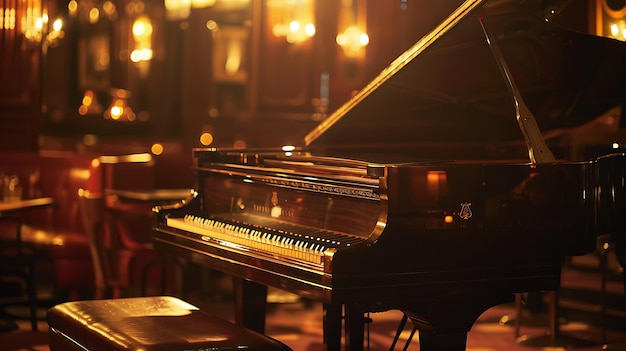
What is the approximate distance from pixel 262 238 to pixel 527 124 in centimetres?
106

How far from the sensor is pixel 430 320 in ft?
10.4

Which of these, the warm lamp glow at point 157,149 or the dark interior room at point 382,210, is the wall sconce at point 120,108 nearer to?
the warm lamp glow at point 157,149

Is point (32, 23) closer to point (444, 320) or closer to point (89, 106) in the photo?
point (89, 106)

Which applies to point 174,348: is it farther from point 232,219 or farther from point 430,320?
point 232,219

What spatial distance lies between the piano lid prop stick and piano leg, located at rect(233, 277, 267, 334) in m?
1.34

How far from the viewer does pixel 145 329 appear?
3426mm

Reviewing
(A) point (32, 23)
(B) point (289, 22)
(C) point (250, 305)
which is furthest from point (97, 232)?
(B) point (289, 22)

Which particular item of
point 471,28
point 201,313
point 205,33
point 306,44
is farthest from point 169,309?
point 306,44

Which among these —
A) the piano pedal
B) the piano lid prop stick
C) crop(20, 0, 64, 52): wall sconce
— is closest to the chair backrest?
the piano pedal

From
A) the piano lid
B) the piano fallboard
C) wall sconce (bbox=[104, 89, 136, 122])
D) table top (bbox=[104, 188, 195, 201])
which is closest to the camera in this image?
the piano fallboard

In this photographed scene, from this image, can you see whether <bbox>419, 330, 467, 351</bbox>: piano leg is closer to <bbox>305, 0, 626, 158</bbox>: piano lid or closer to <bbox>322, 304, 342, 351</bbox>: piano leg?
<bbox>322, 304, 342, 351</bbox>: piano leg

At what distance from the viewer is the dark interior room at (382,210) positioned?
318cm

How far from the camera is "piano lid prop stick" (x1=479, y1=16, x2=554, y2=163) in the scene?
3523 millimetres

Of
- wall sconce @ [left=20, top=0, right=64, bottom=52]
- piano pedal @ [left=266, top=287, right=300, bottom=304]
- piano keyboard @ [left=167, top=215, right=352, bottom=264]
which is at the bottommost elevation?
piano pedal @ [left=266, top=287, right=300, bottom=304]
